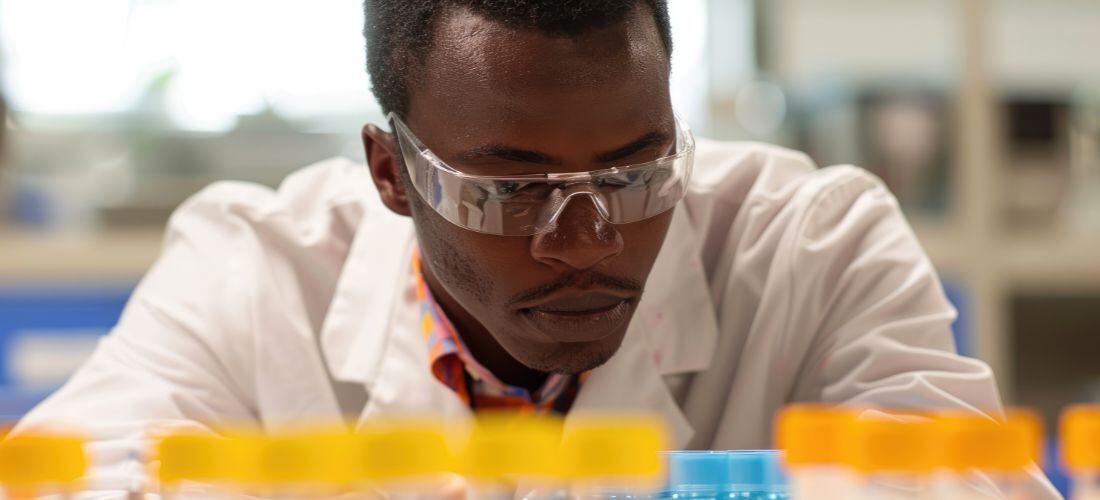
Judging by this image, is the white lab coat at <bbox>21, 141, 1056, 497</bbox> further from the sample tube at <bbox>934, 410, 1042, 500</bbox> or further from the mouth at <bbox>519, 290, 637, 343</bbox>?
the sample tube at <bbox>934, 410, 1042, 500</bbox>

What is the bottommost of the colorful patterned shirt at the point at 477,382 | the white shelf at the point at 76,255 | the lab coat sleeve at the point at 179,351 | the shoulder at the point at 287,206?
the white shelf at the point at 76,255

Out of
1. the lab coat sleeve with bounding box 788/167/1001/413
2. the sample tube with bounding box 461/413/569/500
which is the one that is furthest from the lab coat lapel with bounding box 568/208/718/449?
the sample tube with bounding box 461/413/569/500

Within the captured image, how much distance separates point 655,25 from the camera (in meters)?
1.10

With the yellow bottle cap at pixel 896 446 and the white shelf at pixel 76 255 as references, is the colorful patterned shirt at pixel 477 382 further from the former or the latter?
the white shelf at pixel 76 255

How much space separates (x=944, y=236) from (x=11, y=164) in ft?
7.28

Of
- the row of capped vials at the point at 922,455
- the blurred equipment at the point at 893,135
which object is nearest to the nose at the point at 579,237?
the row of capped vials at the point at 922,455

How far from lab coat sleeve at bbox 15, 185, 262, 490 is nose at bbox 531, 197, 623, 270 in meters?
0.41

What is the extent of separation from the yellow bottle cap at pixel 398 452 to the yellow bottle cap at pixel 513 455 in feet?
0.06

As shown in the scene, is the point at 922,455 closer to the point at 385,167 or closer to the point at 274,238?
the point at 385,167

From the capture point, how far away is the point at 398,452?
2.01 ft

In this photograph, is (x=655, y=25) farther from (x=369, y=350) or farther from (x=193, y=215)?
(x=193, y=215)

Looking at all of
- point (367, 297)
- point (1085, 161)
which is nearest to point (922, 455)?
point (367, 297)

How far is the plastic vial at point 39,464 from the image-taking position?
0.64 metres

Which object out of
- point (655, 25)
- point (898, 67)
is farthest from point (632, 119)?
point (898, 67)
